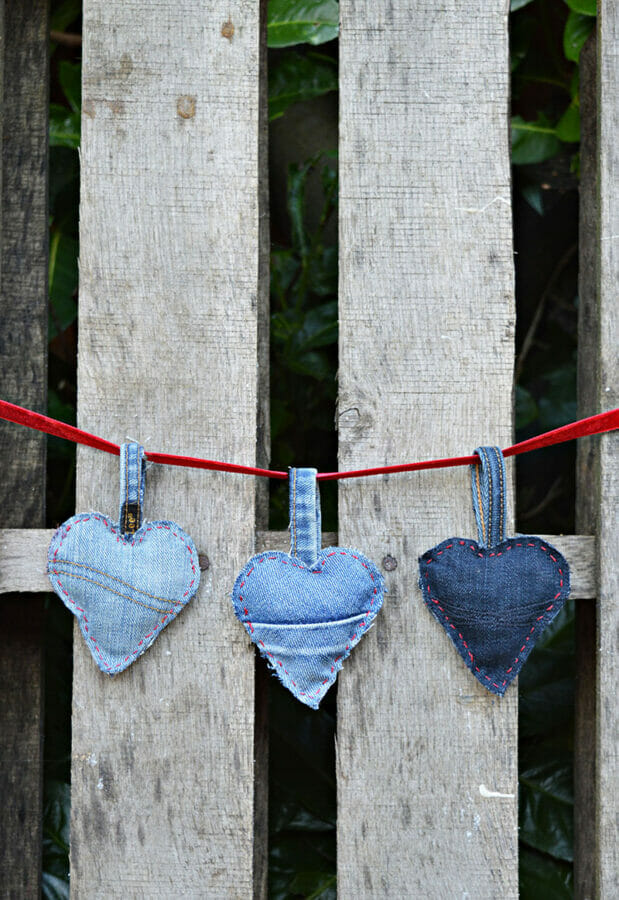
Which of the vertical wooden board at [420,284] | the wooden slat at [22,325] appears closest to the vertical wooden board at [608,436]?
the vertical wooden board at [420,284]

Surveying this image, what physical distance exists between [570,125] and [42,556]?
1222 mm

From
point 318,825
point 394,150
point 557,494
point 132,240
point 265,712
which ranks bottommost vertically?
point 318,825

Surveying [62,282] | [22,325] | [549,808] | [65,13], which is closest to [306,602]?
[22,325]

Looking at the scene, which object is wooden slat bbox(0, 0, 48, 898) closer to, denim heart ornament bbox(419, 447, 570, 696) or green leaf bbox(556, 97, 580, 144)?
denim heart ornament bbox(419, 447, 570, 696)

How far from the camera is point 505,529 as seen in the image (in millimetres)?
1030

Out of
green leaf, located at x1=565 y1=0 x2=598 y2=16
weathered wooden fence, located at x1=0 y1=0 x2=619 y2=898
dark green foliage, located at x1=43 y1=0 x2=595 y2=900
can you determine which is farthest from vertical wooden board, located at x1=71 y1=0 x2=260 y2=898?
green leaf, located at x1=565 y1=0 x2=598 y2=16

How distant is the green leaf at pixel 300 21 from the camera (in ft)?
4.37

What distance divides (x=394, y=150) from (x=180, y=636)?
28.9 inches

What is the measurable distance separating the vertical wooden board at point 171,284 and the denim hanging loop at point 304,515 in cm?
7

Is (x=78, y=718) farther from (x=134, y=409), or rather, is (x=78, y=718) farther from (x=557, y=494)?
(x=557, y=494)

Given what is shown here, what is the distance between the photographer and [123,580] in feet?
3.31

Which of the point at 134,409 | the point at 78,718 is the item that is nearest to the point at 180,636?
the point at 78,718

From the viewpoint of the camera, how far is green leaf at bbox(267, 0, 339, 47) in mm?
1332

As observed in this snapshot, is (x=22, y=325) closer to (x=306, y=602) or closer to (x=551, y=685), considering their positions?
(x=306, y=602)
